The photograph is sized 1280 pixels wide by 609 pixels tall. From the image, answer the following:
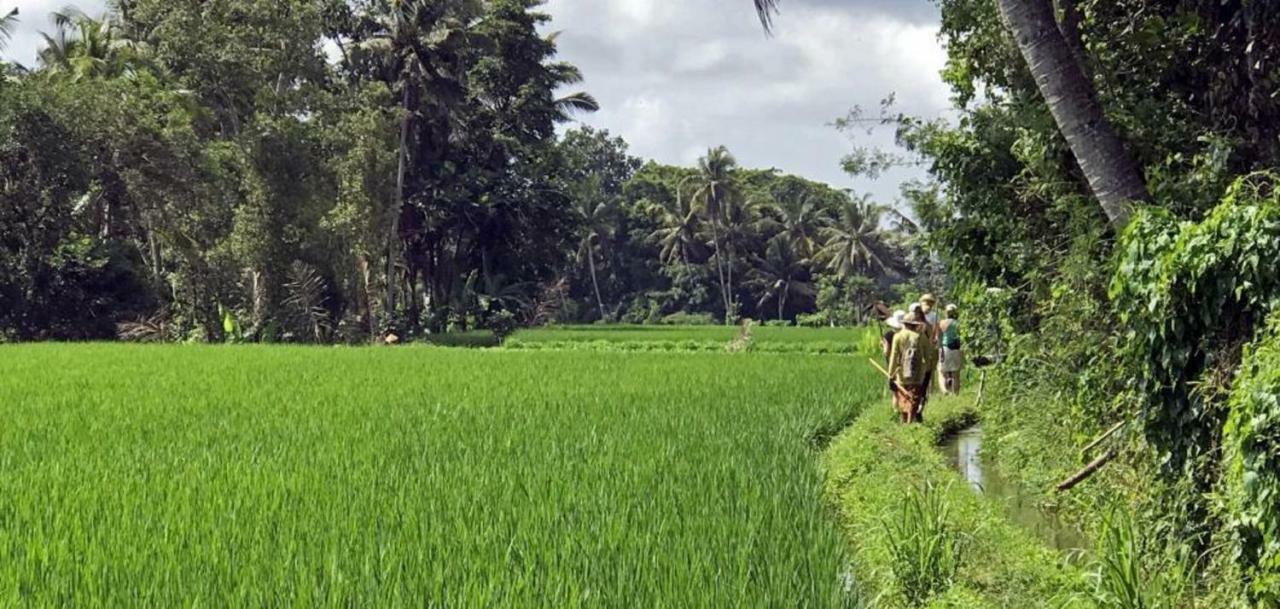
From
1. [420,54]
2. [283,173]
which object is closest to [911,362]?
[283,173]

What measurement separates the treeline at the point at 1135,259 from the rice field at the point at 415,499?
→ 1248 millimetres

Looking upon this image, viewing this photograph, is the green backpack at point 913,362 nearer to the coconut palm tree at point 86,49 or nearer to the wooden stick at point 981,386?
the wooden stick at point 981,386

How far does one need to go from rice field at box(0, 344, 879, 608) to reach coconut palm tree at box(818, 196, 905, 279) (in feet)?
110

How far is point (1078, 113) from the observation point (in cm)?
489

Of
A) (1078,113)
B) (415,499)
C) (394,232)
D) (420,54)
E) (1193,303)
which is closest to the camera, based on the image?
(1193,303)

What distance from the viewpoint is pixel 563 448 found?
6477 mm

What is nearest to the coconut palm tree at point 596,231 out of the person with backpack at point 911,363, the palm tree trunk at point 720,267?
the palm tree trunk at point 720,267

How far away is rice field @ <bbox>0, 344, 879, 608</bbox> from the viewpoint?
3398 mm

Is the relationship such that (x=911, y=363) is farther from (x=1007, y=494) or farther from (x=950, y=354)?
(x=950, y=354)

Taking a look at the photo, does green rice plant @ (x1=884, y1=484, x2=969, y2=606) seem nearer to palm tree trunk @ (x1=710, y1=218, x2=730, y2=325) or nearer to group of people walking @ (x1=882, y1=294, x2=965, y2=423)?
group of people walking @ (x1=882, y1=294, x2=965, y2=423)

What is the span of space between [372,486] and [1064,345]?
3802 millimetres

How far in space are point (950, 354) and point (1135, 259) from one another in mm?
7302

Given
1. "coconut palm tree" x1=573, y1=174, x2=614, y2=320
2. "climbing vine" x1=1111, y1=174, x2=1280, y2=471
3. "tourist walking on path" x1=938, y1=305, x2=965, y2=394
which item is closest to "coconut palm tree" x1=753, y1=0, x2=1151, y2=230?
"climbing vine" x1=1111, y1=174, x2=1280, y2=471

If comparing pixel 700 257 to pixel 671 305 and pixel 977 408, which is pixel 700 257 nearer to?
pixel 671 305
